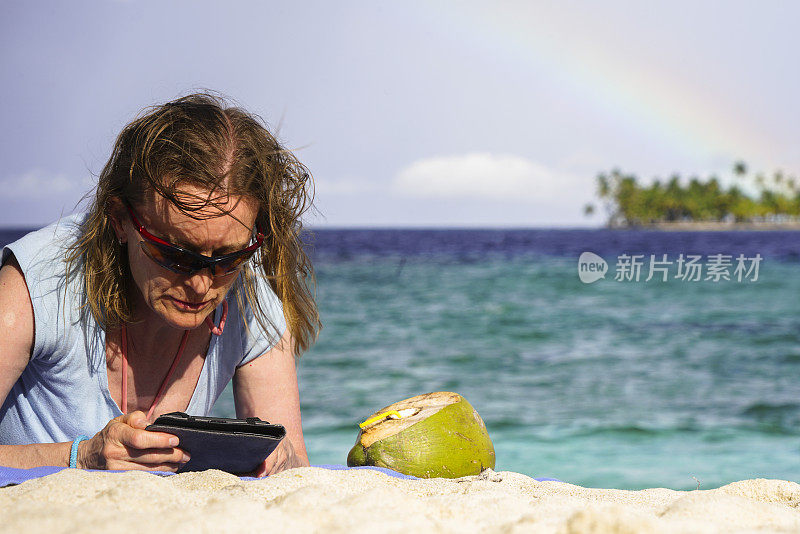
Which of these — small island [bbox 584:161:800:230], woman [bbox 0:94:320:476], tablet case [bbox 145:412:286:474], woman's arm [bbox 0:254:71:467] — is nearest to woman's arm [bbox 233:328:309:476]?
woman [bbox 0:94:320:476]

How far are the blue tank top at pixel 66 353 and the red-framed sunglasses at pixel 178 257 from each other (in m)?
0.30

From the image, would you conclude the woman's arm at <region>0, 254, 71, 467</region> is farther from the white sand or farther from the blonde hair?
the white sand

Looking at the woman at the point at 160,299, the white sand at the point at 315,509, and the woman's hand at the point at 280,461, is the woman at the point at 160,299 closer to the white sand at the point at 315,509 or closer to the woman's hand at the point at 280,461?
the woman's hand at the point at 280,461

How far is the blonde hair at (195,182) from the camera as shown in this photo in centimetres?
177

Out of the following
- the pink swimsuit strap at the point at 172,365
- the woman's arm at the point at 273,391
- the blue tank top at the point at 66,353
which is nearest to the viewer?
the blue tank top at the point at 66,353

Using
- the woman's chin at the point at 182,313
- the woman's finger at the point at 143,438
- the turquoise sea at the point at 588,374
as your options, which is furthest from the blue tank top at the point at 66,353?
the turquoise sea at the point at 588,374

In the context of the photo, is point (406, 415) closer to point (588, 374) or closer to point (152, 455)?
point (152, 455)

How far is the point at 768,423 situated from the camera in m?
5.50

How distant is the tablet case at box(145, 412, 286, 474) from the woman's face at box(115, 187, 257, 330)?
0.98 feet

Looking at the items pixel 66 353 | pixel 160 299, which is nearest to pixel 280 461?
pixel 160 299

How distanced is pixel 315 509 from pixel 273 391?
961mm

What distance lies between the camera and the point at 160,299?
73.4 inches

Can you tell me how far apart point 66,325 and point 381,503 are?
106 cm

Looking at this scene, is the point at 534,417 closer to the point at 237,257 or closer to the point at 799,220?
the point at 237,257
